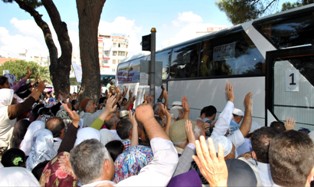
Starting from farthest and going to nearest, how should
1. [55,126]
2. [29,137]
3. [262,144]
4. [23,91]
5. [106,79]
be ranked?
[106,79] → [23,91] → [29,137] → [55,126] → [262,144]

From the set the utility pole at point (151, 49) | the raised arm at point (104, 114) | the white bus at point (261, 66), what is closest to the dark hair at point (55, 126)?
the raised arm at point (104, 114)

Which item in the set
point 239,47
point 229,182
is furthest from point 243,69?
point 229,182

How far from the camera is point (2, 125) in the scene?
15.4 ft

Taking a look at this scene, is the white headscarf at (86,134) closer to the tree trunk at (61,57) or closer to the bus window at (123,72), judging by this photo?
the tree trunk at (61,57)

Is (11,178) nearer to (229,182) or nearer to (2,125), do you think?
(229,182)

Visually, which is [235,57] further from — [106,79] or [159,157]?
[106,79]

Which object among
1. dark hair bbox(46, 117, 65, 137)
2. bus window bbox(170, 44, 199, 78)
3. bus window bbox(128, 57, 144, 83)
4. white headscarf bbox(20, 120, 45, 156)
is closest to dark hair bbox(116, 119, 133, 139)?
dark hair bbox(46, 117, 65, 137)

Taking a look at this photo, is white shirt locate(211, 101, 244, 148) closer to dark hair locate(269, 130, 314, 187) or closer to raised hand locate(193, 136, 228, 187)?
dark hair locate(269, 130, 314, 187)

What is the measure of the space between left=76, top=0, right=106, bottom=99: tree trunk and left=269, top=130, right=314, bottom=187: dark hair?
754 cm

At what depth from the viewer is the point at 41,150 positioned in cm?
389

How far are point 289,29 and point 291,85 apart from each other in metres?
1.15

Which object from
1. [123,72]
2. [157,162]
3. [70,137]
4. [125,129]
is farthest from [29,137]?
[123,72]

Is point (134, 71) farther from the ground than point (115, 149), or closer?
farther from the ground

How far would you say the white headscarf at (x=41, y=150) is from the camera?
12.3ft
